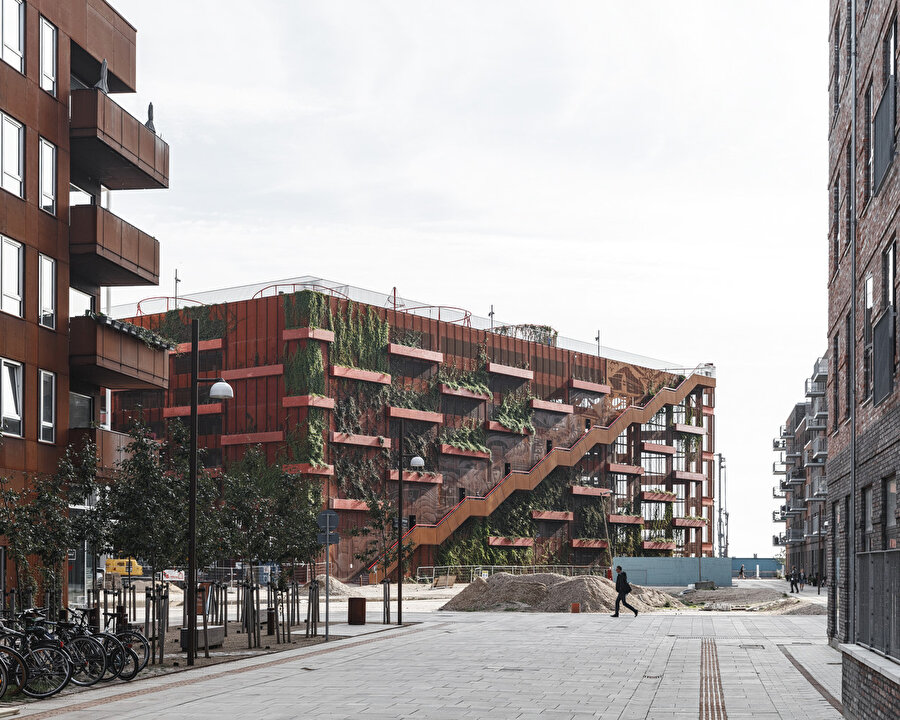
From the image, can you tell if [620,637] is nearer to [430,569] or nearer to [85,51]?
[85,51]

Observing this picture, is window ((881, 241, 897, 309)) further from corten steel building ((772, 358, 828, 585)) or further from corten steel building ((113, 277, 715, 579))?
corten steel building ((772, 358, 828, 585))

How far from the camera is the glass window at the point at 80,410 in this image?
32781mm

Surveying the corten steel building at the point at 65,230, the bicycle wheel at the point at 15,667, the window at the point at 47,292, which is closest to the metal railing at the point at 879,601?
the bicycle wheel at the point at 15,667

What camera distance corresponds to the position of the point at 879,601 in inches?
498

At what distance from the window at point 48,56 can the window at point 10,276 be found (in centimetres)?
454

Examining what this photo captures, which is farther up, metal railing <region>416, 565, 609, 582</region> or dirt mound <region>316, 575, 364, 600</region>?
dirt mound <region>316, 575, 364, 600</region>

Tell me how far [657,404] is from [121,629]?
7401 centimetres

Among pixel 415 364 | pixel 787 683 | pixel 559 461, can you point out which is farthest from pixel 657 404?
pixel 787 683

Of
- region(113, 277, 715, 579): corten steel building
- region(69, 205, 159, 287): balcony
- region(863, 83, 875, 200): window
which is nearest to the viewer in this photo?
region(863, 83, 875, 200): window

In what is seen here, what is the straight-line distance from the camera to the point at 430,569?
69.2m

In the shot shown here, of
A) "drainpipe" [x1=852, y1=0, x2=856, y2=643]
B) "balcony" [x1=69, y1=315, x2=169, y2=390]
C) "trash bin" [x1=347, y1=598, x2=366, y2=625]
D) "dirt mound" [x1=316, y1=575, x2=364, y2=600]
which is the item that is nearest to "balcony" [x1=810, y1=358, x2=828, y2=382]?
"dirt mound" [x1=316, y1=575, x2=364, y2=600]

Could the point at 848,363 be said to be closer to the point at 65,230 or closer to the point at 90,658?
the point at 90,658

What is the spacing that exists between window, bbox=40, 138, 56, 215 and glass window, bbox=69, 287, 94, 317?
10.9ft

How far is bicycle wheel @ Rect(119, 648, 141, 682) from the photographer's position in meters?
19.2
